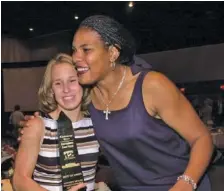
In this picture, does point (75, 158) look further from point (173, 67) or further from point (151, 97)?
point (173, 67)

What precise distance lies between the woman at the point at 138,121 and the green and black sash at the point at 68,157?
5.1 inches

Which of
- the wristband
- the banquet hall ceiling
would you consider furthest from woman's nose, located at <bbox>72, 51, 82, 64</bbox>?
the banquet hall ceiling

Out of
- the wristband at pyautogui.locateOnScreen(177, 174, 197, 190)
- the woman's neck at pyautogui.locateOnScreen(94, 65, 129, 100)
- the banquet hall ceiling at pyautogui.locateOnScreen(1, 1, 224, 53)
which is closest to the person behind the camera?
the wristband at pyautogui.locateOnScreen(177, 174, 197, 190)

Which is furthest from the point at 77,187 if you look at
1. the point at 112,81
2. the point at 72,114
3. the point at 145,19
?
the point at 145,19

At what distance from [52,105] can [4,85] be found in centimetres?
1583

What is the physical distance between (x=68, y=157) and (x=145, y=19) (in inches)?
498

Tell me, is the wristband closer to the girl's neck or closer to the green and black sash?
the green and black sash

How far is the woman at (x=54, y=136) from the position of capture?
1593 millimetres

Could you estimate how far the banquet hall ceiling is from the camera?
1183cm

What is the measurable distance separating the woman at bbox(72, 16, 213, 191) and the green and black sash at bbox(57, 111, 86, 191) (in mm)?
129

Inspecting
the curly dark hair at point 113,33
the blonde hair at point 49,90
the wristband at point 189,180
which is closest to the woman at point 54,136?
the blonde hair at point 49,90

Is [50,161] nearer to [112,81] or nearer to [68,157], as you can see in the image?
[68,157]

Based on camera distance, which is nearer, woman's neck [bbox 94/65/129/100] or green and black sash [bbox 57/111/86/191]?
green and black sash [bbox 57/111/86/191]

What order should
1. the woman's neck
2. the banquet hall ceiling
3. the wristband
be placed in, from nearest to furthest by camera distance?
the wristband < the woman's neck < the banquet hall ceiling
